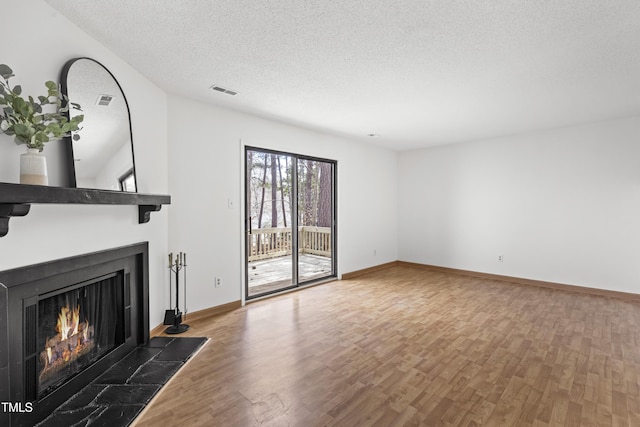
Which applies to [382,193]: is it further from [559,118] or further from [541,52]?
[541,52]

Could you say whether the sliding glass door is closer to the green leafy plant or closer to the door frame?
the door frame

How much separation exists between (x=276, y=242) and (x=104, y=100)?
9.55ft

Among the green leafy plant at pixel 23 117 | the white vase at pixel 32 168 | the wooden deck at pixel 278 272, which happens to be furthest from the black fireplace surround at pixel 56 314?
the wooden deck at pixel 278 272

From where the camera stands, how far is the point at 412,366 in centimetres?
243

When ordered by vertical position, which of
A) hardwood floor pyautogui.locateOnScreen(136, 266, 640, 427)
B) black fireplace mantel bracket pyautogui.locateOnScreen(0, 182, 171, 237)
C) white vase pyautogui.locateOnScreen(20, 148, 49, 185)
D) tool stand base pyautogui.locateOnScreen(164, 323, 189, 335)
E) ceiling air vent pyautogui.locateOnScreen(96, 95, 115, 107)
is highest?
ceiling air vent pyautogui.locateOnScreen(96, 95, 115, 107)

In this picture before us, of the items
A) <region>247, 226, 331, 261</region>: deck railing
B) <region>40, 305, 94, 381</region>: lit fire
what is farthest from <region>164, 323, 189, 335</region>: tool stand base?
<region>247, 226, 331, 261</region>: deck railing

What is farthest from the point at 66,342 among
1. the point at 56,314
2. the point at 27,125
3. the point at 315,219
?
the point at 315,219

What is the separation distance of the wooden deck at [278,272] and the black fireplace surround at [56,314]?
179 centimetres

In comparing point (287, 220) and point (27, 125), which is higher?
point (27, 125)

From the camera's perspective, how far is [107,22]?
2035 millimetres

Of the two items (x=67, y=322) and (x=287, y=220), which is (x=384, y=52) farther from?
(x=67, y=322)

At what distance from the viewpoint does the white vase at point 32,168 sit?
61.8 inches

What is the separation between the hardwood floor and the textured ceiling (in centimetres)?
253

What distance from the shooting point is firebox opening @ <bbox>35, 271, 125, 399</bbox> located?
1.90 metres
